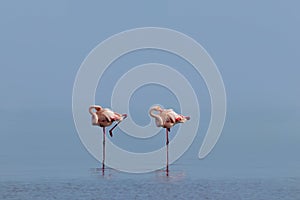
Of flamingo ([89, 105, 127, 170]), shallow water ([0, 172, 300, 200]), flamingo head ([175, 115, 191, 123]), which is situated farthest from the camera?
flamingo head ([175, 115, 191, 123])

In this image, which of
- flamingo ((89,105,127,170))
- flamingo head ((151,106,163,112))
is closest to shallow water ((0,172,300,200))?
flamingo ((89,105,127,170))

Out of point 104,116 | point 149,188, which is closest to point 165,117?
point 104,116

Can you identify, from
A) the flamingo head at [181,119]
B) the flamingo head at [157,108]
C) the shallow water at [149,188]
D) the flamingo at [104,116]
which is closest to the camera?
the shallow water at [149,188]

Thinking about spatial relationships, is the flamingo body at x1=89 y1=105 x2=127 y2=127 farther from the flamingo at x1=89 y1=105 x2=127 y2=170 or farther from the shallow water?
the shallow water

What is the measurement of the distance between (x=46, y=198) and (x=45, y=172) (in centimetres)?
347

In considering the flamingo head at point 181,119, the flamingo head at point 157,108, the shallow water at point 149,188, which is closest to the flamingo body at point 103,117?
the flamingo head at point 157,108

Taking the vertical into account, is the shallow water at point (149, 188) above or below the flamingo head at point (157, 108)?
below

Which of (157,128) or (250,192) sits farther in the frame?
(157,128)

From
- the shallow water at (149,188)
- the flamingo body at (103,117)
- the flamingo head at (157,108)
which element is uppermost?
the flamingo head at (157,108)

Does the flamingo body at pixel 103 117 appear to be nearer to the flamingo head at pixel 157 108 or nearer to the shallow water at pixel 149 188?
the flamingo head at pixel 157 108

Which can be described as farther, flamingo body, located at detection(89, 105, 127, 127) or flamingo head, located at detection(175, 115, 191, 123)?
flamingo head, located at detection(175, 115, 191, 123)

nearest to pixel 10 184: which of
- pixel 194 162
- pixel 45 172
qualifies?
pixel 45 172

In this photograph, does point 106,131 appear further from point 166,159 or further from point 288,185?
point 288,185

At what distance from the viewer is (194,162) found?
24.2 metres
